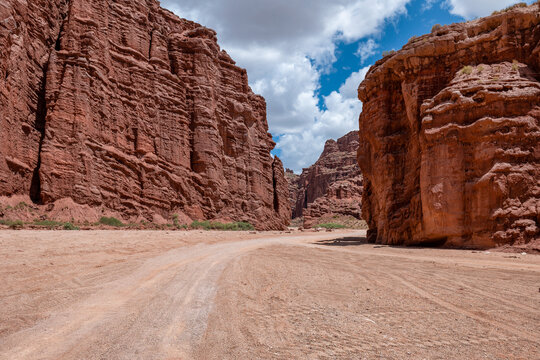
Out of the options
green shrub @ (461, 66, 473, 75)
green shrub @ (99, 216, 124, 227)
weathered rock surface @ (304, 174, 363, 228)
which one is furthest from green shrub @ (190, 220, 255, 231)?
weathered rock surface @ (304, 174, 363, 228)

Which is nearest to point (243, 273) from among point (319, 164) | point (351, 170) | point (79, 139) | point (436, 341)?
point (436, 341)

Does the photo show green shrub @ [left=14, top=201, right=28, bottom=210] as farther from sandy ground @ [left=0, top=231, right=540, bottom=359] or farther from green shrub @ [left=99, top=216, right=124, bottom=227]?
sandy ground @ [left=0, top=231, right=540, bottom=359]

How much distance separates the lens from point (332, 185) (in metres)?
87.8

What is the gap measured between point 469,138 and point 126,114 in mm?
27554

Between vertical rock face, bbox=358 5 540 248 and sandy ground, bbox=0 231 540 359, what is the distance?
4.28m

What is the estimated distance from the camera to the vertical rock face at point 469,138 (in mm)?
11188

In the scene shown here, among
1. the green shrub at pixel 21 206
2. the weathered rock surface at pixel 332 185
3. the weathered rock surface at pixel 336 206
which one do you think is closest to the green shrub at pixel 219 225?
the green shrub at pixel 21 206

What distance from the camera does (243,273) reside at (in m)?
7.26

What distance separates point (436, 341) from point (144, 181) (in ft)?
96.5

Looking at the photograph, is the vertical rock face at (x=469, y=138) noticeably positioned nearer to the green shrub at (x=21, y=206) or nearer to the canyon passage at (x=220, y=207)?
the canyon passage at (x=220, y=207)

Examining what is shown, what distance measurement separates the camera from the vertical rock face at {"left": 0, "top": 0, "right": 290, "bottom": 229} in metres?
22.0

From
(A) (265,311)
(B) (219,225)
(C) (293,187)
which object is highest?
(C) (293,187)

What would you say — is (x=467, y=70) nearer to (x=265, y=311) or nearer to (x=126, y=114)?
(x=265, y=311)

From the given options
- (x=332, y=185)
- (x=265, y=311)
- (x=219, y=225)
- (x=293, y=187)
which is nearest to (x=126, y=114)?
(x=219, y=225)
